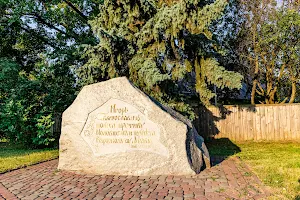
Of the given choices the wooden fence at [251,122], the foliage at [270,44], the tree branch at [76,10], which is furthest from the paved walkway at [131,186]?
the tree branch at [76,10]

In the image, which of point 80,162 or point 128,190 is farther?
point 80,162

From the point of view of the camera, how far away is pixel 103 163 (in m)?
6.58

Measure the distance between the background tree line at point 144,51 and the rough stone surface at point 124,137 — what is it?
7.76 feet

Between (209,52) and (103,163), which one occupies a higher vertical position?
(209,52)

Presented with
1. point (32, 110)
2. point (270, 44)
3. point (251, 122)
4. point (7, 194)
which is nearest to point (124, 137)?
point (7, 194)

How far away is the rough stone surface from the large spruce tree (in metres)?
2.36

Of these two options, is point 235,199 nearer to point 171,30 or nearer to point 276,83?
point 171,30

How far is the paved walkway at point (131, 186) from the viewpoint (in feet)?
16.1

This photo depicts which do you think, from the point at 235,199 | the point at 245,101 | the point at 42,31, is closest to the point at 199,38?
the point at 235,199

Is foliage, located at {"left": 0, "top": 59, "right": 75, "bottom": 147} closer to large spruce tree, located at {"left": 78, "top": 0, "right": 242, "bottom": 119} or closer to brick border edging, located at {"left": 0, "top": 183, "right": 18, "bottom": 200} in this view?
large spruce tree, located at {"left": 78, "top": 0, "right": 242, "bottom": 119}

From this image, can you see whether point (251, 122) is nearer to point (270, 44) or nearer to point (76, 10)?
point (270, 44)

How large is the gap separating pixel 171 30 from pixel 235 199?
19.4 feet

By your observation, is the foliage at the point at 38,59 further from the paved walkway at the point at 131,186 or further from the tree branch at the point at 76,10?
the paved walkway at the point at 131,186

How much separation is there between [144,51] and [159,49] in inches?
23.3
